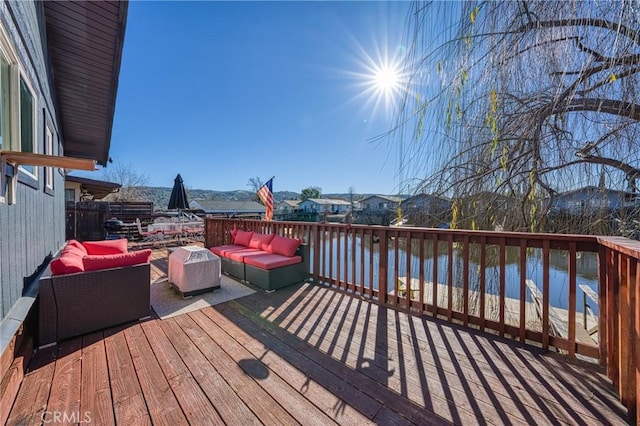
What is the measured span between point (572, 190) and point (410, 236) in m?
1.49

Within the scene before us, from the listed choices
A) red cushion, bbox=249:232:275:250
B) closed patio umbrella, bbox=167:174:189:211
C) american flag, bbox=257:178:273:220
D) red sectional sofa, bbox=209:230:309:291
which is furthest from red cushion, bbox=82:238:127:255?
closed patio umbrella, bbox=167:174:189:211

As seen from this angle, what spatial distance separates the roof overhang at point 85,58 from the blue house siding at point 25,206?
A: 33cm

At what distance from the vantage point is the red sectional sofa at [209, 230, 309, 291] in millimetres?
3806

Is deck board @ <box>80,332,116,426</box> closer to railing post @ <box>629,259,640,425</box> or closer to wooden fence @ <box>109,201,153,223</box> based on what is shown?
railing post @ <box>629,259,640,425</box>

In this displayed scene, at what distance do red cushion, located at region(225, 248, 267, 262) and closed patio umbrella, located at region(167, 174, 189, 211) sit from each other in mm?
5157

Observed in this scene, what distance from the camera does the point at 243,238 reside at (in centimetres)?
512

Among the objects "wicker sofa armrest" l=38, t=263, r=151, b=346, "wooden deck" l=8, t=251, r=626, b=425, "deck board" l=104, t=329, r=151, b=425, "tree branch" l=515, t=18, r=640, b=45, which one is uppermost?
"tree branch" l=515, t=18, r=640, b=45

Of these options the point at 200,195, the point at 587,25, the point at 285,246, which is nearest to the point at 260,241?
the point at 285,246

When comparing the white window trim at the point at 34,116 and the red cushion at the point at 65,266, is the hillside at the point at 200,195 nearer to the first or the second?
the white window trim at the point at 34,116

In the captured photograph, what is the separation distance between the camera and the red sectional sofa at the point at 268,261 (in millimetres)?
3806

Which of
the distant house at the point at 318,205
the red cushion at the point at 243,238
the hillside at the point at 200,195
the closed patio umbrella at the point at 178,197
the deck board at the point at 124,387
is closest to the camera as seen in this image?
the deck board at the point at 124,387

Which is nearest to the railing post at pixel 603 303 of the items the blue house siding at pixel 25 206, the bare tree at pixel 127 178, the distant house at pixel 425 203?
the distant house at pixel 425 203

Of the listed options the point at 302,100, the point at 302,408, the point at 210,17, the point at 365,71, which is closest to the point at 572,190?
the point at 365,71

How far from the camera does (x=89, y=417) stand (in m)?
1.49
